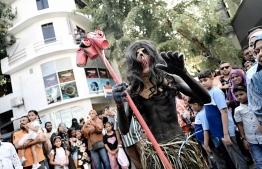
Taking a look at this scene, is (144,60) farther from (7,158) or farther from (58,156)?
(58,156)

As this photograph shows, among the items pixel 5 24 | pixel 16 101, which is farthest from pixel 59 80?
pixel 5 24

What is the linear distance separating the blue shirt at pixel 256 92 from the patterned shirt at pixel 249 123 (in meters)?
1.30

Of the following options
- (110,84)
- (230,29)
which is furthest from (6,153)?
(110,84)

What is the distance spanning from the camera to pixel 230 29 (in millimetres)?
11141

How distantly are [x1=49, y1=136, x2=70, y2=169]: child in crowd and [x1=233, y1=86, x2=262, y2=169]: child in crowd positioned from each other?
384 cm

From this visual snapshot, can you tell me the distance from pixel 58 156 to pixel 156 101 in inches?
171

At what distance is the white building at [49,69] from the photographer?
1647cm

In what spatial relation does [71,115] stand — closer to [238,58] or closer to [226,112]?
[238,58]

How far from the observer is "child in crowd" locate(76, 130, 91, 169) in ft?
20.7

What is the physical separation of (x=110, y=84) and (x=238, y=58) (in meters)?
10.9

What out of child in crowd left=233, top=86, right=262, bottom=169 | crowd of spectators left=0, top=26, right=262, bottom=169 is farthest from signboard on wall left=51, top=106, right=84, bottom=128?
child in crowd left=233, top=86, right=262, bottom=169

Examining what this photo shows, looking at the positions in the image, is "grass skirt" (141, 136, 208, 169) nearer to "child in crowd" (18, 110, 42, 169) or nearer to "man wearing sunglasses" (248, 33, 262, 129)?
"man wearing sunglasses" (248, 33, 262, 129)

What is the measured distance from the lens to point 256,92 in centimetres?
213

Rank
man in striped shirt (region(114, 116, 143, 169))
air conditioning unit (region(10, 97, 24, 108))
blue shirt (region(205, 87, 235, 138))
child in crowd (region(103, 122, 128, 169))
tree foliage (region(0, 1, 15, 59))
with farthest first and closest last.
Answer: air conditioning unit (region(10, 97, 24, 108)) < tree foliage (region(0, 1, 15, 59)) < child in crowd (region(103, 122, 128, 169)) < man in striped shirt (region(114, 116, 143, 169)) < blue shirt (region(205, 87, 235, 138))
